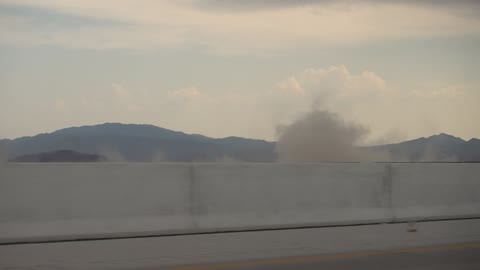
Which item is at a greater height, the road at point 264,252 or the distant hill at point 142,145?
the distant hill at point 142,145

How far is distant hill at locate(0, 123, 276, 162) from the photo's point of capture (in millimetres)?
18047

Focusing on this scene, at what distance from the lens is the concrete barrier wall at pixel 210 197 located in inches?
367

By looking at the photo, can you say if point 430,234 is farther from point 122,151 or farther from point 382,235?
point 122,151

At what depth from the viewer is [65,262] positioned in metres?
8.01

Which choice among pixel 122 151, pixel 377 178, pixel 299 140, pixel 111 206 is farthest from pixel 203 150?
pixel 111 206

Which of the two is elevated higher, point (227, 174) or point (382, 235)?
point (227, 174)

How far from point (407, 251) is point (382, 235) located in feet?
4.39

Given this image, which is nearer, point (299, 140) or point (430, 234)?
point (430, 234)

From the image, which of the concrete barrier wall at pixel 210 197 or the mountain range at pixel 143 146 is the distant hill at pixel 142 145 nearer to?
the mountain range at pixel 143 146

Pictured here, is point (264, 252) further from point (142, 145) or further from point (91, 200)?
point (142, 145)

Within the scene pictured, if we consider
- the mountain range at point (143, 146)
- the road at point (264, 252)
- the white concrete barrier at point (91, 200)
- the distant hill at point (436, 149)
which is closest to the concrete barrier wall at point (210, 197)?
the white concrete barrier at point (91, 200)

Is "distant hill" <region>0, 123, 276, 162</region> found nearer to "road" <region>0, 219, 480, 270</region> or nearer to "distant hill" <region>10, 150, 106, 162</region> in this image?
"distant hill" <region>10, 150, 106, 162</region>

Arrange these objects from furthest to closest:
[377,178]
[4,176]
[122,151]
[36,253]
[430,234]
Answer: [122,151]
[377,178]
[430,234]
[4,176]
[36,253]

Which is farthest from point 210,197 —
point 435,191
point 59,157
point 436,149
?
point 436,149
